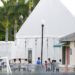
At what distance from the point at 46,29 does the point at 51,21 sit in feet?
3.61

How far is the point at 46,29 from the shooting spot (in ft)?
176

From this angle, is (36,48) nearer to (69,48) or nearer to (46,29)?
(46,29)

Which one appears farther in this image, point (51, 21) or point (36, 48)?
point (36, 48)

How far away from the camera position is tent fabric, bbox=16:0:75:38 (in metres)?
53.2

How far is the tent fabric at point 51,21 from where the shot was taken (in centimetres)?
5322

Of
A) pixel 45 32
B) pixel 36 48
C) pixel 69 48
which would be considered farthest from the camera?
pixel 36 48

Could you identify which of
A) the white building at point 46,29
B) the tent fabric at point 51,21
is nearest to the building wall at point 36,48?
the white building at point 46,29

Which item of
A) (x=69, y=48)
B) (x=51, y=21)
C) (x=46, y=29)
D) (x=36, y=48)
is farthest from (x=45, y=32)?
(x=69, y=48)

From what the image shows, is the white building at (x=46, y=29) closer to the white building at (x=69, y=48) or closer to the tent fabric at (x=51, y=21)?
the tent fabric at (x=51, y=21)

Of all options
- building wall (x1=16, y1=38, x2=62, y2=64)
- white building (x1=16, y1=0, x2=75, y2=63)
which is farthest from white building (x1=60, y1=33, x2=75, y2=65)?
white building (x1=16, y1=0, x2=75, y2=63)

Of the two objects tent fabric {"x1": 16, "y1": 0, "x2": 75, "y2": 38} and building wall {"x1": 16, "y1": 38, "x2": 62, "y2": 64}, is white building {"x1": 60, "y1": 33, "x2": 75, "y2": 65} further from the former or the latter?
tent fabric {"x1": 16, "y1": 0, "x2": 75, "y2": 38}

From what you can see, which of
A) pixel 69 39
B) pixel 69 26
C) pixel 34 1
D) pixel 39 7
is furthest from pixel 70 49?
pixel 34 1

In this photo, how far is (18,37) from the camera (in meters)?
55.3

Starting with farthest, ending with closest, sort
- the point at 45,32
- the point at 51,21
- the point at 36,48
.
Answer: the point at 36,48 → the point at 51,21 → the point at 45,32
